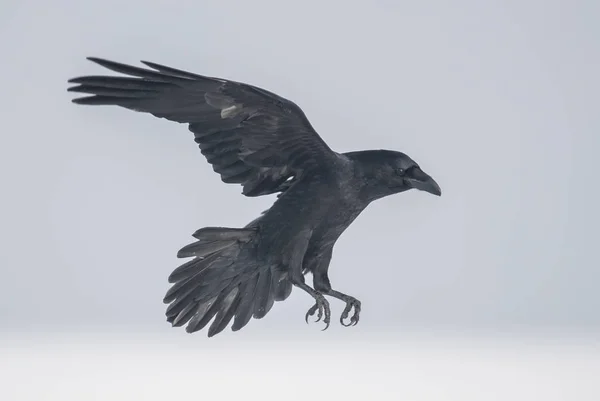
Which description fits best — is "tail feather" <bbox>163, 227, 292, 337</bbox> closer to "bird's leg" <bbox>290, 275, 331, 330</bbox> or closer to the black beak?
"bird's leg" <bbox>290, 275, 331, 330</bbox>

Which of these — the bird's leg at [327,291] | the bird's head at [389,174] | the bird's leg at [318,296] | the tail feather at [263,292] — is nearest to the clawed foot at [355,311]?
the bird's leg at [327,291]

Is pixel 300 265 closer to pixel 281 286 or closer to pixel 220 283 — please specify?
pixel 281 286

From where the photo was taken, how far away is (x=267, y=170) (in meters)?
3.29

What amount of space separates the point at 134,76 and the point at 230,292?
79cm

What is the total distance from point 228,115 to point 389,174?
0.57 meters

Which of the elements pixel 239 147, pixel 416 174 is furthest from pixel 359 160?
pixel 239 147

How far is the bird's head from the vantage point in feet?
10.3

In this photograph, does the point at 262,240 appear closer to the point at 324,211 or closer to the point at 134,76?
the point at 324,211

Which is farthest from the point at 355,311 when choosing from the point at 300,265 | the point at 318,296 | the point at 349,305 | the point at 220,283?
the point at 220,283

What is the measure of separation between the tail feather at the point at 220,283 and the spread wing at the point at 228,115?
10.3 inches

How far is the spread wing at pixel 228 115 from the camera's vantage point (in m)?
2.99

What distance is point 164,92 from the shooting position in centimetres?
305

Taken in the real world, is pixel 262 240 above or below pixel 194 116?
below

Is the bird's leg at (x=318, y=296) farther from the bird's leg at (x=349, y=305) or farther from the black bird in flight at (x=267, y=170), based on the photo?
the bird's leg at (x=349, y=305)
